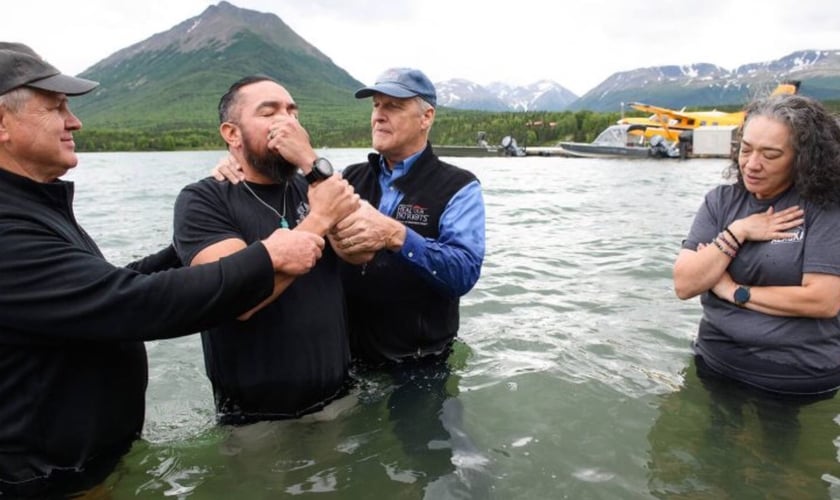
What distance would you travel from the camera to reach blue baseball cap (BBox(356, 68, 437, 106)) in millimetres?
4125

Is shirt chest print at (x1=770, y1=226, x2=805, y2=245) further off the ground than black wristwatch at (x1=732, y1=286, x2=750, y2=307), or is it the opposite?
shirt chest print at (x1=770, y1=226, x2=805, y2=245)

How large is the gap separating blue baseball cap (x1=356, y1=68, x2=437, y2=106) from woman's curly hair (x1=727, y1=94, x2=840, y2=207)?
2313mm

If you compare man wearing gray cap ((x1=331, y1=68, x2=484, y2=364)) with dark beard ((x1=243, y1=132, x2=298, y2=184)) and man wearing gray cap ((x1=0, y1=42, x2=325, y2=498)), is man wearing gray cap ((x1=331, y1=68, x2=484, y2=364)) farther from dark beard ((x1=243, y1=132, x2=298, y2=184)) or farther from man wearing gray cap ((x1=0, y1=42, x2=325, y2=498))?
man wearing gray cap ((x1=0, y1=42, x2=325, y2=498))

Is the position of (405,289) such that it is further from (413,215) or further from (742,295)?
(742,295)

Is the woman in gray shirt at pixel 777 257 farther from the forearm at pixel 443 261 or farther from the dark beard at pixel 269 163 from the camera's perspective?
the dark beard at pixel 269 163

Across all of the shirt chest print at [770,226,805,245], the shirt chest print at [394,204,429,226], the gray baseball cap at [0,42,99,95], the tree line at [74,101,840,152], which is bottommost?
the shirt chest print at [770,226,805,245]

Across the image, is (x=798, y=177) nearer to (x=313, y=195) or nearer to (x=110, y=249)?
(x=313, y=195)

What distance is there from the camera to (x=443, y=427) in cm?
432

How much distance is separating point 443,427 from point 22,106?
3307 mm

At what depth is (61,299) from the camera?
2.48 meters

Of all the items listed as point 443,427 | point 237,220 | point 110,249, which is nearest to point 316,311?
point 237,220

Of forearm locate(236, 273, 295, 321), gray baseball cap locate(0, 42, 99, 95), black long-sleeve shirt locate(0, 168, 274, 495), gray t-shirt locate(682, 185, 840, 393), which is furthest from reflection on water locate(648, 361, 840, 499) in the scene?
gray baseball cap locate(0, 42, 99, 95)

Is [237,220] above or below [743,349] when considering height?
above

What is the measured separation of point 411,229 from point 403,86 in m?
1.08
